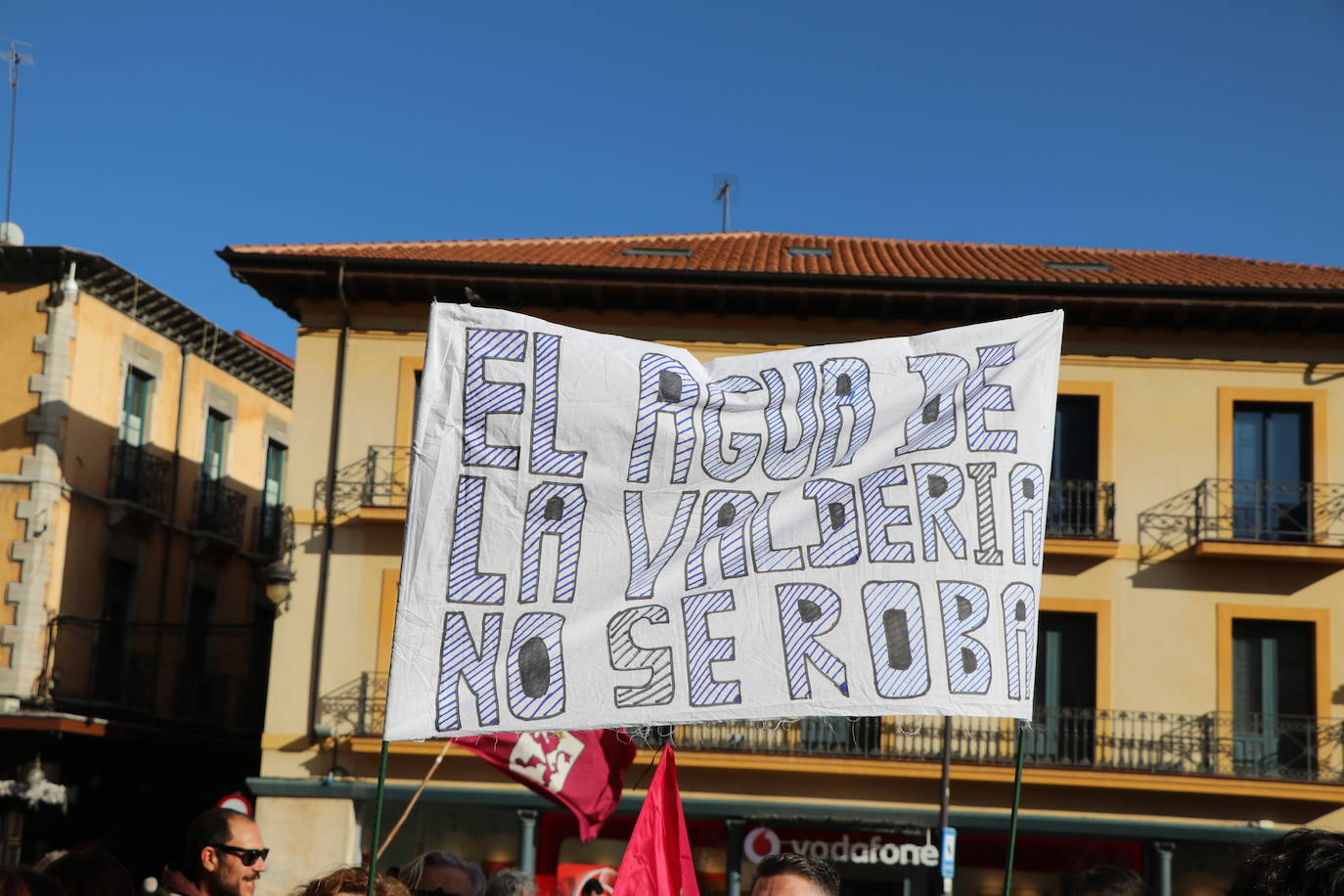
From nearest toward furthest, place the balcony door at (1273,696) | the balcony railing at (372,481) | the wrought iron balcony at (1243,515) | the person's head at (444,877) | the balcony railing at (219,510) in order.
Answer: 1. the person's head at (444,877)
2. the balcony door at (1273,696)
3. the wrought iron balcony at (1243,515)
4. the balcony railing at (372,481)
5. the balcony railing at (219,510)

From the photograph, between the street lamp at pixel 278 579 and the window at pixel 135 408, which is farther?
the window at pixel 135 408

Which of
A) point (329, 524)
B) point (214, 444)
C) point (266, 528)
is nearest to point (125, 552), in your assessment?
point (214, 444)

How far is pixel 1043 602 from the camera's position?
67.6 ft

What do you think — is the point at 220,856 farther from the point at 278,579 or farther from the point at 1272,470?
the point at 1272,470

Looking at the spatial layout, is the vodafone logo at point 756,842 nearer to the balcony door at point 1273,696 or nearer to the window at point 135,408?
the balcony door at point 1273,696

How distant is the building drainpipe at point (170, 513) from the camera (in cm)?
2608

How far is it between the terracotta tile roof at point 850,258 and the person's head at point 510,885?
14.1 m

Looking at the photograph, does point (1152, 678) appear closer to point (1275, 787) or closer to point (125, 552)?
point (1275, 787)

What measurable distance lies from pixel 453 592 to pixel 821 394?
157 centimetres

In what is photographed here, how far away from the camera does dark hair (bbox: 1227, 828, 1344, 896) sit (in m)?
2.42

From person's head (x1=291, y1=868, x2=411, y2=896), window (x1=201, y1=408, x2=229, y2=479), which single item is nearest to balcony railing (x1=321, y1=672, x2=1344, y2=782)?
window (x1=201, y1=408, x2=229, y2=479)

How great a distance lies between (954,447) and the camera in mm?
5730

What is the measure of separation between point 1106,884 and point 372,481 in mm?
17289

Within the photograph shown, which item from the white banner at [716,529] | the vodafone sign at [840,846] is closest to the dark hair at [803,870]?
the white banner at [716,529]
